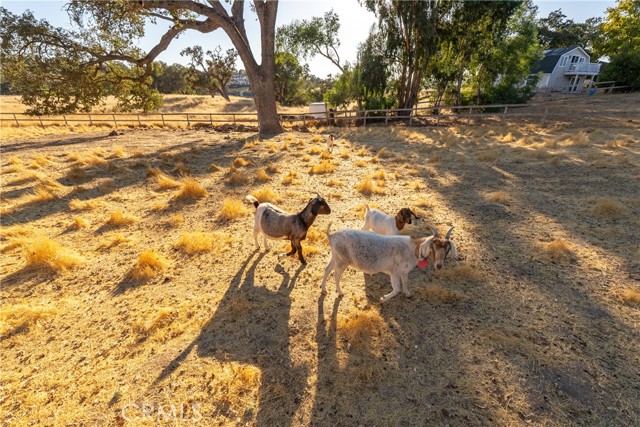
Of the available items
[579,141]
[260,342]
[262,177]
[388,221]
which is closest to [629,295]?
[388,221]

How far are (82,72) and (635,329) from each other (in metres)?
25.1

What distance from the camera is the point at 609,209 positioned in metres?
7.73

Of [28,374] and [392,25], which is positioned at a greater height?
[392,25]

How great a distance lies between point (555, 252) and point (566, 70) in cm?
6449

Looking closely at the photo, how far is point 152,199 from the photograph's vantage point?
9711 mm

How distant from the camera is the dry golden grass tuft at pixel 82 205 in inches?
345

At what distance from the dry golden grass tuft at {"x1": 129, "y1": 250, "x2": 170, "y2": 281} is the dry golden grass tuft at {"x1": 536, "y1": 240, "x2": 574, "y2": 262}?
8.37 metres

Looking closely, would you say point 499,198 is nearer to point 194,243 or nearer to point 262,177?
point 262,177

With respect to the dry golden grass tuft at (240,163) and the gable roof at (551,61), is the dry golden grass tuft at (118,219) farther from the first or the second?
the gable roof at (551,61)

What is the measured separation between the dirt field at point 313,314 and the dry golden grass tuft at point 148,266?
0.04m

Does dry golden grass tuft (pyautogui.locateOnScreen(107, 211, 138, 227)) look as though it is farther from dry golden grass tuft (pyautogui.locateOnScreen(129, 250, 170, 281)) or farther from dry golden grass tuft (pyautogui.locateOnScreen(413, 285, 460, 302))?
dry golden grass tuft (pyautogui.locateOnScreen(413, 285, 460, 302))

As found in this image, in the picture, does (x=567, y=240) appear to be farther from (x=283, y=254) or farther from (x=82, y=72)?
(x=82, y=72)

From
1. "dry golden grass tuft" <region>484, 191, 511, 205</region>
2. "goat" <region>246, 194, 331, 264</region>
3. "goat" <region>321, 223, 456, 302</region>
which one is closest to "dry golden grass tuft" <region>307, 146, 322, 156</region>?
"dry golden grass tuft" <region>484, 191, 511, 205</region>

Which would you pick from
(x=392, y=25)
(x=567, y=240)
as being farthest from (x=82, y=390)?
(x=392, y=25)
